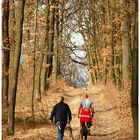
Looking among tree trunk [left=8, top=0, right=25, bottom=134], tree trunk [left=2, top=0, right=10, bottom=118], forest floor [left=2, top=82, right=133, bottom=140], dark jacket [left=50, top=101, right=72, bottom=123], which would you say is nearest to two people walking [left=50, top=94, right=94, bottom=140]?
dark jacket [left=50, top=101, right=72, bottom=123]

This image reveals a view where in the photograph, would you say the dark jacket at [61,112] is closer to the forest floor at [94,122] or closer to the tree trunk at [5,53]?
the forest floor at [94,122]

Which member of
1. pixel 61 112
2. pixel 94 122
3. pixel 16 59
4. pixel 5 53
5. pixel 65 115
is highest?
pixel 5 53

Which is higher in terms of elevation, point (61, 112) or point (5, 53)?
point (5, 53)

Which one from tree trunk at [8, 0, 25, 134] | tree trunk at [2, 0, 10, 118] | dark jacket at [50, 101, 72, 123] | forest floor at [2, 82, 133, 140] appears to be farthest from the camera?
tree trunk at [2, 0, 10, 118]

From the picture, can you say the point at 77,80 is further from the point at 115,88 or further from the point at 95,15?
the point at 115,88

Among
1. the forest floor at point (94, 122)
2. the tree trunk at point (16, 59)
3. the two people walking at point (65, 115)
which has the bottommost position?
the forest floor at point (94, 122)

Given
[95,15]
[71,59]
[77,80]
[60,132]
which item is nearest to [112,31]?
[95,15]

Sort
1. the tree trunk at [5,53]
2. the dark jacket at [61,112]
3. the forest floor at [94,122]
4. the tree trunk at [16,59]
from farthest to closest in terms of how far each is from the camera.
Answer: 1. the tree trunk at [5,53]
2. the forest floor at [94,122]
3. the tree trunk at [16,59]
4. the dark jacket at [61,112]

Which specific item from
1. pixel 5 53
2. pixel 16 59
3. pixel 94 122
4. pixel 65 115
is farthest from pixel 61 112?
pixel 94 122

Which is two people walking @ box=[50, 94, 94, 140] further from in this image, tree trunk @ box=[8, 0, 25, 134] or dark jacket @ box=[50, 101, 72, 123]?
tree trunk @ box=[8, 0, 25, 134]

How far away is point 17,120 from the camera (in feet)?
73.8

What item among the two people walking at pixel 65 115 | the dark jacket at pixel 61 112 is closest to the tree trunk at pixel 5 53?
the two people walking at pixel 65 115

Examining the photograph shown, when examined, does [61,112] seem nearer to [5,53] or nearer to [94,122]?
[5,53]

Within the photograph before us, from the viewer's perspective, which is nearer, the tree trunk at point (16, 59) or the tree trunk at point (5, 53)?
the tree trunk at point (16, 59)
